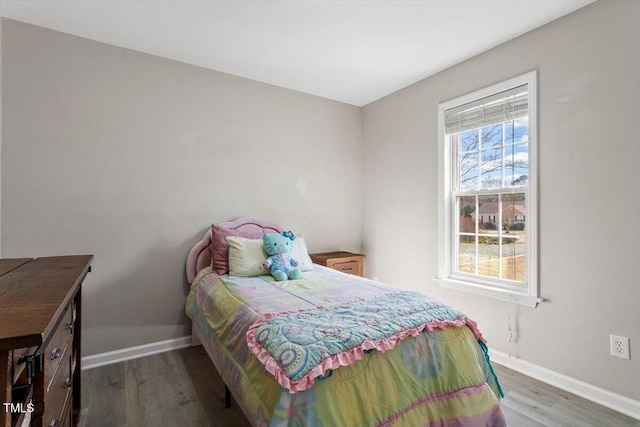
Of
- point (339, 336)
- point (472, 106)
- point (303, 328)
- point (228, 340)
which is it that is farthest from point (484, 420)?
point (472, 106)

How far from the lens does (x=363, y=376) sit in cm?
129

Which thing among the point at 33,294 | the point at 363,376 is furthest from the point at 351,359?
the point at 33,294

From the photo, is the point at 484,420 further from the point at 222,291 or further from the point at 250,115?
the point at 250,115

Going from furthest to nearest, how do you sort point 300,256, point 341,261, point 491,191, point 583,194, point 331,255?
point 331,255
point 341,261
point 300,256
point 491,191
point 583,194

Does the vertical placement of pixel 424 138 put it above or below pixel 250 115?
below

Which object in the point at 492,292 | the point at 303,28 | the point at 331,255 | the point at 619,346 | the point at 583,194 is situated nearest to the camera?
the point at 619,346

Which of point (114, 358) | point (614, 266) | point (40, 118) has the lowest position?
point (114, 358)

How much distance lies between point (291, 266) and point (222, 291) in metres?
0.64

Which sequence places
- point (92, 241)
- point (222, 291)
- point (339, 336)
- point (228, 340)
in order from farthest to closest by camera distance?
point (92, 241), point (222, 291), point (228, 340), point (339, 336)

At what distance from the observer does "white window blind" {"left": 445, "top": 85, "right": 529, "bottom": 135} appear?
98.7 inches

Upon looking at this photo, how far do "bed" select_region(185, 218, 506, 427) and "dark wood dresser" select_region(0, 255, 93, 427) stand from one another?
706 millimetres

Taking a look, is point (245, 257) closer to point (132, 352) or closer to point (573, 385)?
point (132, 352)

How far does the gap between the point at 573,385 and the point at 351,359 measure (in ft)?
6.27

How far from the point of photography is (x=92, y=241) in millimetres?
2549
